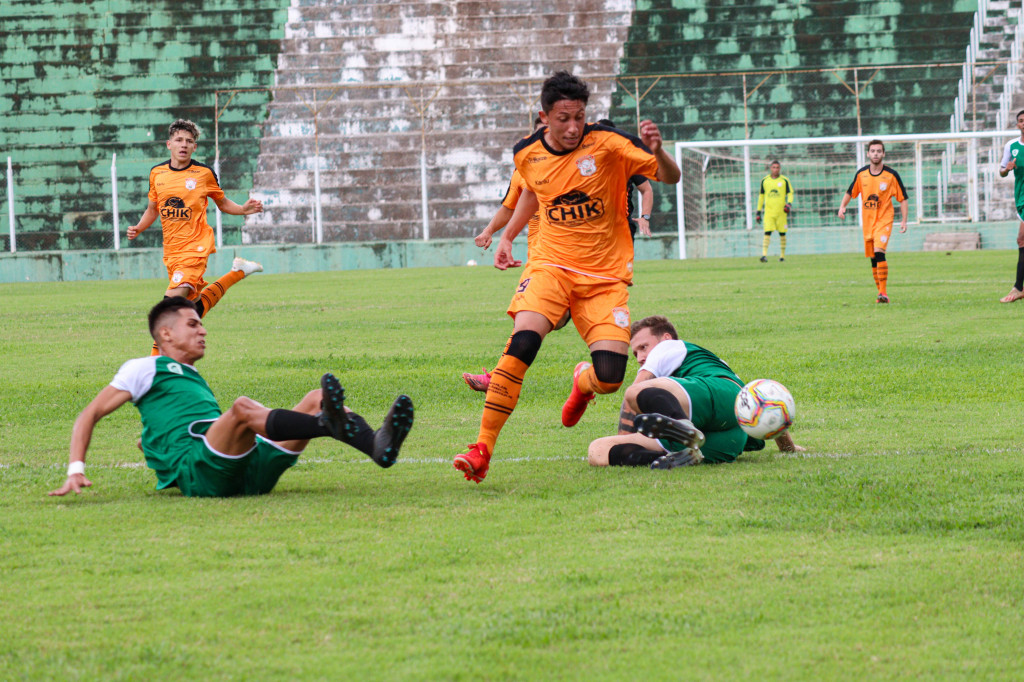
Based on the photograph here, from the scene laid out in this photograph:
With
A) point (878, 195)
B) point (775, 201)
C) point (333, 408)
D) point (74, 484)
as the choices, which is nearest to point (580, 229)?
point (333, 408)

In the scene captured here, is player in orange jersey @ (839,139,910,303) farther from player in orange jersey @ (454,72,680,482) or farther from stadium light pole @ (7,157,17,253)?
stadium light pole @ (7,157,17,253)

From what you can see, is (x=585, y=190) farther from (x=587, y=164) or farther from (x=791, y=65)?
(x=791, y=65)

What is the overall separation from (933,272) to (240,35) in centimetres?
2029

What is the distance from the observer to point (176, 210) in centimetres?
1138

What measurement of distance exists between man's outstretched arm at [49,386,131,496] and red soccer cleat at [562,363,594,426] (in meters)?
2.40

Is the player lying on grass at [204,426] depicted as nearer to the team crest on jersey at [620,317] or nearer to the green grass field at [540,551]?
the green grass field at [540,551]

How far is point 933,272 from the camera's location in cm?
1959

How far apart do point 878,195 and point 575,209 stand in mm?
11801

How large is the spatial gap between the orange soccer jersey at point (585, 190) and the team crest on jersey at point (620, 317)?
190 mm

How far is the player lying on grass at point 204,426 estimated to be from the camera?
4.76 meters

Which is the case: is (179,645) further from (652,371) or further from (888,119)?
(888,119)

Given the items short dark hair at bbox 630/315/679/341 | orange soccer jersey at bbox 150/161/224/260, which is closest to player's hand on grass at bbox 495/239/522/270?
short dark hair at bbox 630/315/679/341

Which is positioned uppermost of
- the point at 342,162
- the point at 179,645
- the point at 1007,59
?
the point at 1007,59

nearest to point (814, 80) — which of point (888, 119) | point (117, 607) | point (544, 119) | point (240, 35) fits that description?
point (888, 119)
